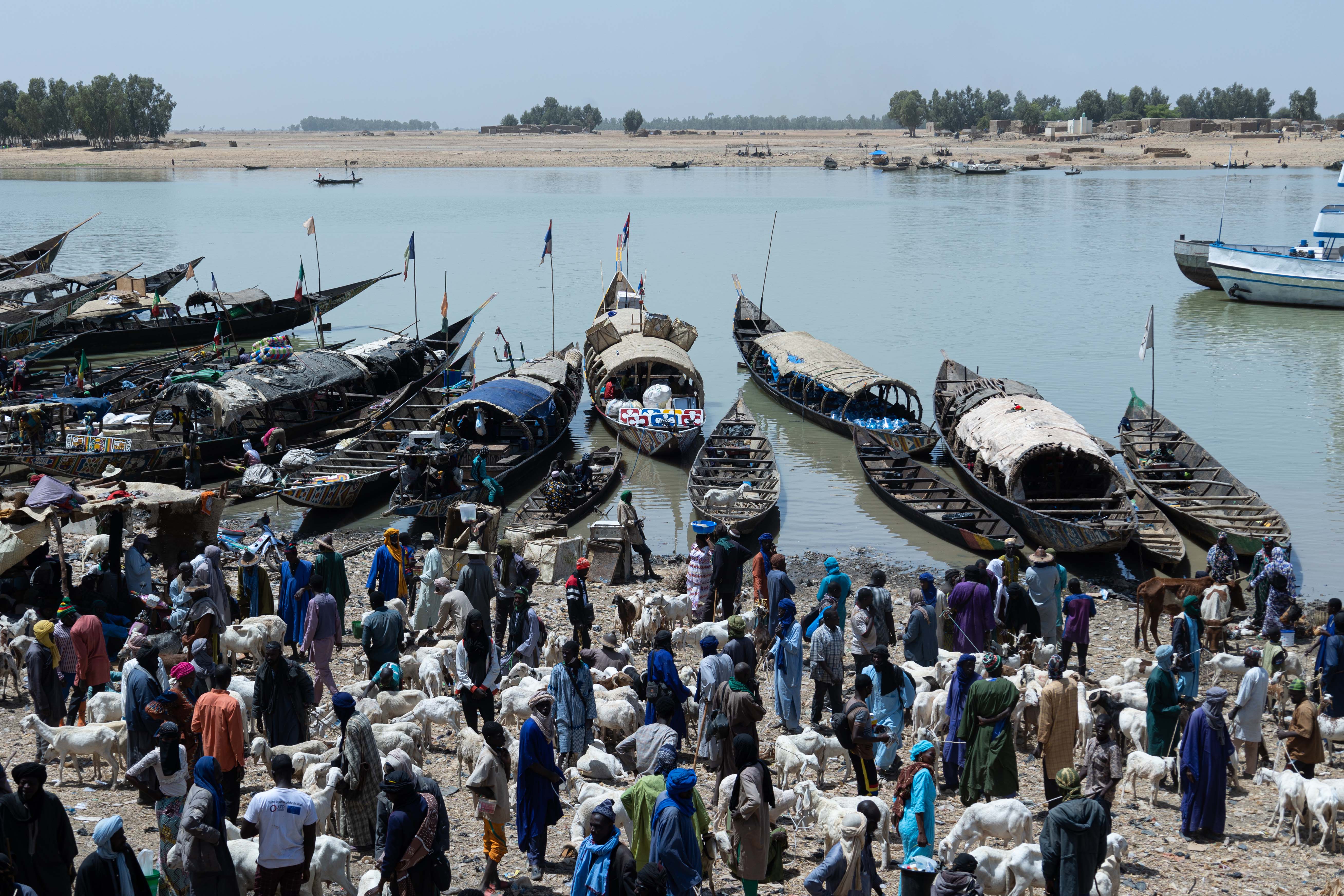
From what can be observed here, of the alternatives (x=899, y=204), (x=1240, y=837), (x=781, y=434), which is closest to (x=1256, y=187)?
(x=899, y=204)

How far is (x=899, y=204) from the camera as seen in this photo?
9156cm

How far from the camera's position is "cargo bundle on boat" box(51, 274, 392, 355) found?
33719 mm

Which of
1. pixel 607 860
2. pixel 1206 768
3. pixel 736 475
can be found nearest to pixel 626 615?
pixel 1206 768

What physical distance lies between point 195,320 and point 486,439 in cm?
1727

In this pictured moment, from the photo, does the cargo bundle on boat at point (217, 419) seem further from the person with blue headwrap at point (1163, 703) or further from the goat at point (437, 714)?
the person with blue headwrap at point (1163, 703)

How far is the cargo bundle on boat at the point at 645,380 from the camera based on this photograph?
23438 millimetres

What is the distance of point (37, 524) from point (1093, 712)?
10.9 meters

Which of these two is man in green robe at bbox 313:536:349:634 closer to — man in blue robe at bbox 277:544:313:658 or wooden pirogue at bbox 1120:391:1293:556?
man in blue robe at bbox 277:544:313:658

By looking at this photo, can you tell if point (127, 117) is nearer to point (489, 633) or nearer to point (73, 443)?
point (73, 443)

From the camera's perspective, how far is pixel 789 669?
1048 cm

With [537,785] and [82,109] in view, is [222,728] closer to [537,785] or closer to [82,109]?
[537,785]

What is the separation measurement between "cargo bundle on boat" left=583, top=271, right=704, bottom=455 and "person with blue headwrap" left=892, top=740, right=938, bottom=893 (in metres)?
15.2

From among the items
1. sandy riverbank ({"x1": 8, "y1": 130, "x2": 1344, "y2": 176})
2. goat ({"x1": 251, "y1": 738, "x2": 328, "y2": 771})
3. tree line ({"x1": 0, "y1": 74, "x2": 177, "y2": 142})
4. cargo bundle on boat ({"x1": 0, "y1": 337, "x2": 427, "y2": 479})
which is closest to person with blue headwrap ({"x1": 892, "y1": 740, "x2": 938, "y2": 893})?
goat ({"x1": 251, "y1": 738, "x2": 328, "y2": 771})

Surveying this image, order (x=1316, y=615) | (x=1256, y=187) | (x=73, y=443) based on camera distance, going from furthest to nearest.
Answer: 1. (x=1256, y=187)
2. (x=73, y=443)
3. (x=1316, y=615)
